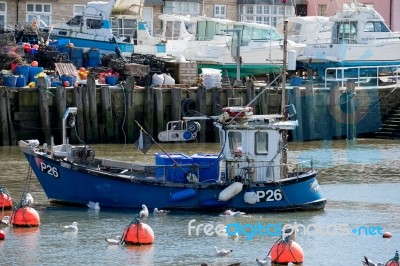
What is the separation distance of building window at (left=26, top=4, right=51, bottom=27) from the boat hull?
28.3 metres

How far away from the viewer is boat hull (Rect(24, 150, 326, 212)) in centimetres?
3136

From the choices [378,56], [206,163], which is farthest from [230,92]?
[206,163]

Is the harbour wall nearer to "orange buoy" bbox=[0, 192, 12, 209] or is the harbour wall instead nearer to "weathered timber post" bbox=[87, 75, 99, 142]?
"weathered timber post" bbox=[87, 75, 99, 142]

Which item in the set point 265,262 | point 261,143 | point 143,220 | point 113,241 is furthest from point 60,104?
point 265,262

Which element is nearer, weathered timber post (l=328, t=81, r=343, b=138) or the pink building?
weathered timber post (l=328, t=81, r=343, b=138)

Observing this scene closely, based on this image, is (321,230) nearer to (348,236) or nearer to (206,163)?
(348,236)

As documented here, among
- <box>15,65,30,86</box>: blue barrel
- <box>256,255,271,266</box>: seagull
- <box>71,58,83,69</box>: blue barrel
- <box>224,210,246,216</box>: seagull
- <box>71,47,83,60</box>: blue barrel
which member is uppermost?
<box>71,47,83,60</box>: blue barrel

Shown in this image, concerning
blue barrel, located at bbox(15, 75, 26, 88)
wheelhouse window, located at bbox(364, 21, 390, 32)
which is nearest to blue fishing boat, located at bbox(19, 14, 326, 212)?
blue barrel, located at bbox(15, 75, 26, 88)

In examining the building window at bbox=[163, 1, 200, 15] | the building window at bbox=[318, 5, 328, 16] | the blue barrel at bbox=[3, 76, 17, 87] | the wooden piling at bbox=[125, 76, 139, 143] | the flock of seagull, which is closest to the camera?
the flock of seagull

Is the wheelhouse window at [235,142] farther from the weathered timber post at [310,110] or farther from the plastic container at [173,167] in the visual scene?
the weathered timber post at [310,110]

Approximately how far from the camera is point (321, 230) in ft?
99.2

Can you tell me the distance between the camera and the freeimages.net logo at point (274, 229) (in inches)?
1163

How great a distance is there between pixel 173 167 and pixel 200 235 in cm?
270

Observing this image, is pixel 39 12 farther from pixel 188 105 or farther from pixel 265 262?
pixel 265 262
